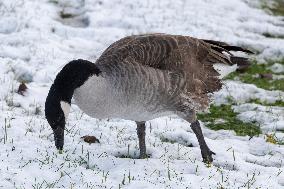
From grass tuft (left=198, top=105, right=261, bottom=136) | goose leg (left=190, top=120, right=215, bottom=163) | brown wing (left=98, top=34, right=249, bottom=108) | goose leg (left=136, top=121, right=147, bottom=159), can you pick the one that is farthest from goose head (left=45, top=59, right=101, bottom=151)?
grass tuft (left=198, top=105, right=261, bottom=136)

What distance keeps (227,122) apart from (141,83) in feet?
10.5

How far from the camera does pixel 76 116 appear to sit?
8695 millimetres

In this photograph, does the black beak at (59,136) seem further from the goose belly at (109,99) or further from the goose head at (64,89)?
the goose belly at (109,99)

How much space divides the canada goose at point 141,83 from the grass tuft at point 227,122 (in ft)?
5.19

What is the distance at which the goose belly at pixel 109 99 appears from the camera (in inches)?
250

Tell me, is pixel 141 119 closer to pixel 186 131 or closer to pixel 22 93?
pixel 186 131

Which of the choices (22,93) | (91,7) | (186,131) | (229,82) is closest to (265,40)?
(229,82)

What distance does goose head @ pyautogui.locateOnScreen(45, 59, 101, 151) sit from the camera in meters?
6.09

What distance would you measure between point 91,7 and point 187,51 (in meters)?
8.16

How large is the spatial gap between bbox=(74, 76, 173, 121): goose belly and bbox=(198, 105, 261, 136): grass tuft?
273cm

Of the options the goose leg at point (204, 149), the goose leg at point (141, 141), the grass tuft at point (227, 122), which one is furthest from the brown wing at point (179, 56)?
the grass tuft at point (227, 122)

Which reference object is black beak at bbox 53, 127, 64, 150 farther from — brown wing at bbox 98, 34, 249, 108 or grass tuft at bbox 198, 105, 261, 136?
grass tuft at bbox 198, 105, 261, 136

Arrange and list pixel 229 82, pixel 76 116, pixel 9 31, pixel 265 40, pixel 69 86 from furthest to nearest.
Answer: pixel 265 40
pixel 9 31
pixel 229 82
pixel 76 116
pixel 69 86

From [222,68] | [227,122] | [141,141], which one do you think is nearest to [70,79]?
[141,141]
